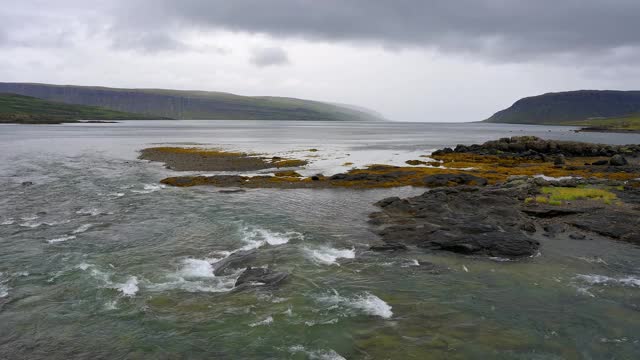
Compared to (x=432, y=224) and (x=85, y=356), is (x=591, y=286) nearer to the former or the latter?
(x=432, y=224)

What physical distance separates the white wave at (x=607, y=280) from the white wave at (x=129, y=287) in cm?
2157

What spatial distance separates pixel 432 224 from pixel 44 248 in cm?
2459

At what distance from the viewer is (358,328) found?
1593 centimetres

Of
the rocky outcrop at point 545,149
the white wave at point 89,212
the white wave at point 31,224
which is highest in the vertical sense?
the rocky outcrop at point 545,149

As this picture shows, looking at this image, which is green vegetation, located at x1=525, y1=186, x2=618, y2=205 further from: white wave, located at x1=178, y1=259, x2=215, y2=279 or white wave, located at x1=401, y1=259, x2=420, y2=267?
white wave, located at x1=178, y1=259, x2=215, y2=279

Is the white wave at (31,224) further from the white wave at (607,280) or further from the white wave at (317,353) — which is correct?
the white wave at (607,280)

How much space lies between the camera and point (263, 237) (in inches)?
1091

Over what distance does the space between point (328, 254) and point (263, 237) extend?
18.0 feet

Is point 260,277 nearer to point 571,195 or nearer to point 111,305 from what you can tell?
point 111,305

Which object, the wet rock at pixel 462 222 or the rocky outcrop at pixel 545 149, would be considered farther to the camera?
the rocky outcrop at pixel 545 149

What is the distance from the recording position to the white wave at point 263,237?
26.2m

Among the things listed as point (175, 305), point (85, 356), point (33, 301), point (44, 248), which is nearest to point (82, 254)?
point (44, 248)

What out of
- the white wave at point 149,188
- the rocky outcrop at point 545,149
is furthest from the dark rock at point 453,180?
the rocky outcrop at point 545,149

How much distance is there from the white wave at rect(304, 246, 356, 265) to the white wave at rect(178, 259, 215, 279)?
5.73 m
